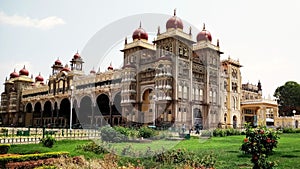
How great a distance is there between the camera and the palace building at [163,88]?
40719 mm

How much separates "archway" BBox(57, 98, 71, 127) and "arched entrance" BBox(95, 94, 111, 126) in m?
10.6

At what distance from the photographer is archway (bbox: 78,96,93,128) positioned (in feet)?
186

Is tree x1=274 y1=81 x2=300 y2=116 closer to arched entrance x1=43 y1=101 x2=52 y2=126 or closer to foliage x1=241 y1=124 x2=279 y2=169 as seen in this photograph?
arched entrance x1=43 y1=101 x2=52 y2=126

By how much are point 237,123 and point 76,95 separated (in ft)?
105

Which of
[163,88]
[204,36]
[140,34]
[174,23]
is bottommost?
[163,88]

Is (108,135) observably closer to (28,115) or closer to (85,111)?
(85,111)

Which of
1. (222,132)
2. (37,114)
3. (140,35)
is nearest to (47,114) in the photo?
(37,114)

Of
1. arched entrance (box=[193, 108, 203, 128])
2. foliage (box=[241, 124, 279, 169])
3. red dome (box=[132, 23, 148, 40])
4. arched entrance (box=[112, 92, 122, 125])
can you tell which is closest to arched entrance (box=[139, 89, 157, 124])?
arched entrance (box=[112, 92, 122, 125])

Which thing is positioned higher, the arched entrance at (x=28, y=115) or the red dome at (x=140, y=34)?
the red dome at (x=140, y=34)

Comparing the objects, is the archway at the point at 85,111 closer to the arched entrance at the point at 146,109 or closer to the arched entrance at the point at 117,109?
the arched entrance at the point at 117,109

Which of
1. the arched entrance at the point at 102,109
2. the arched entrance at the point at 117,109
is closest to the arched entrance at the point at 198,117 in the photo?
the arched entrance at the point at 117,109

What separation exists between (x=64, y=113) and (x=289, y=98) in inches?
2158

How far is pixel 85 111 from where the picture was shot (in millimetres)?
58625

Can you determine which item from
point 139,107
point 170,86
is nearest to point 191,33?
point 170,86
